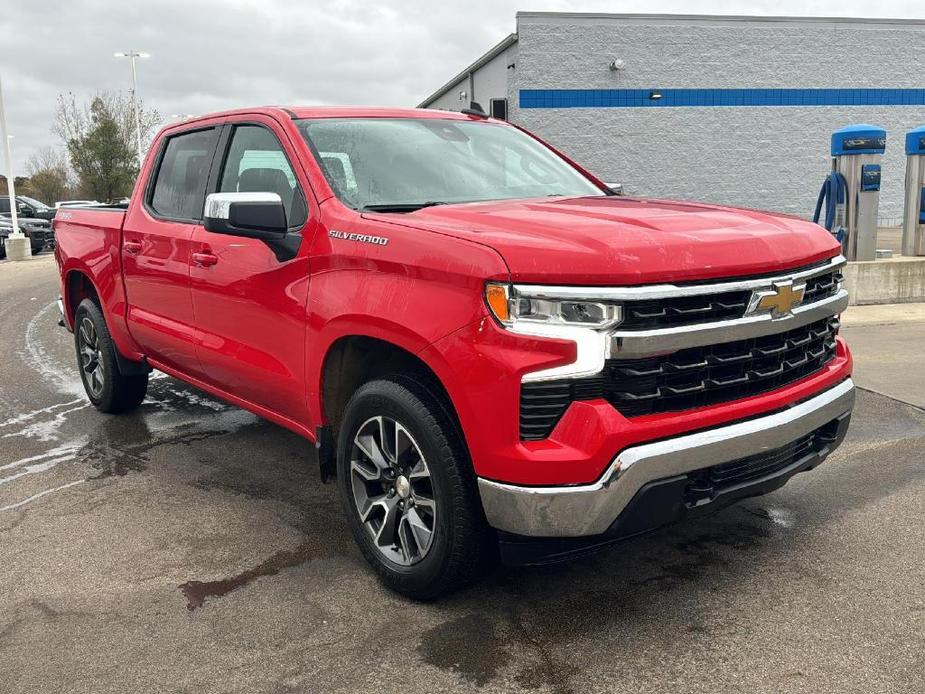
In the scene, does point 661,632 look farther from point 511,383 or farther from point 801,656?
point 511,383

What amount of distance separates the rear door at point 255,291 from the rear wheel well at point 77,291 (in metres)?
1.97

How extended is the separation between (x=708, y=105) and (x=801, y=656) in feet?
76.7

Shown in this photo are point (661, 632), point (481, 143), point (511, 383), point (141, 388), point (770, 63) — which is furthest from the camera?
point (770, 63)

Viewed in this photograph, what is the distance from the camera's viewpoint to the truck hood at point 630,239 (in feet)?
8.98

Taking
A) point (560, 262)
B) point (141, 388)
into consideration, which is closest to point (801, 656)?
point (560, 262)

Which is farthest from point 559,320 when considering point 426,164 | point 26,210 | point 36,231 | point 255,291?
point 26,210

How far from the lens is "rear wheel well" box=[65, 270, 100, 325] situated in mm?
6082

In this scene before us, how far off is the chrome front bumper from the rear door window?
256 centimetres

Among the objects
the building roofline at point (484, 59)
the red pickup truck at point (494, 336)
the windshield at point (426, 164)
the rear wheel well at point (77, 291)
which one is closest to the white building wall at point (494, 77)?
the building roofline at point (484, 59)

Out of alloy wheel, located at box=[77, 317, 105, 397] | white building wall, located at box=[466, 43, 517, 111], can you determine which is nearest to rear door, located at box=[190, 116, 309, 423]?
alloy wheel, located at box=[77, 317, 105, 397]

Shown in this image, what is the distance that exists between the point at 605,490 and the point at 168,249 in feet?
9.74

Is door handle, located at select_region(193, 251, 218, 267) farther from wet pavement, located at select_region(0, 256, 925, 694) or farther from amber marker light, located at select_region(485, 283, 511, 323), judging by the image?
amber marker light, located at select_region(485, 283, 511, 323)

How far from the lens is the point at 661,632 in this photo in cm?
302

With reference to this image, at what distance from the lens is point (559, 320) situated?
9.00 ft
